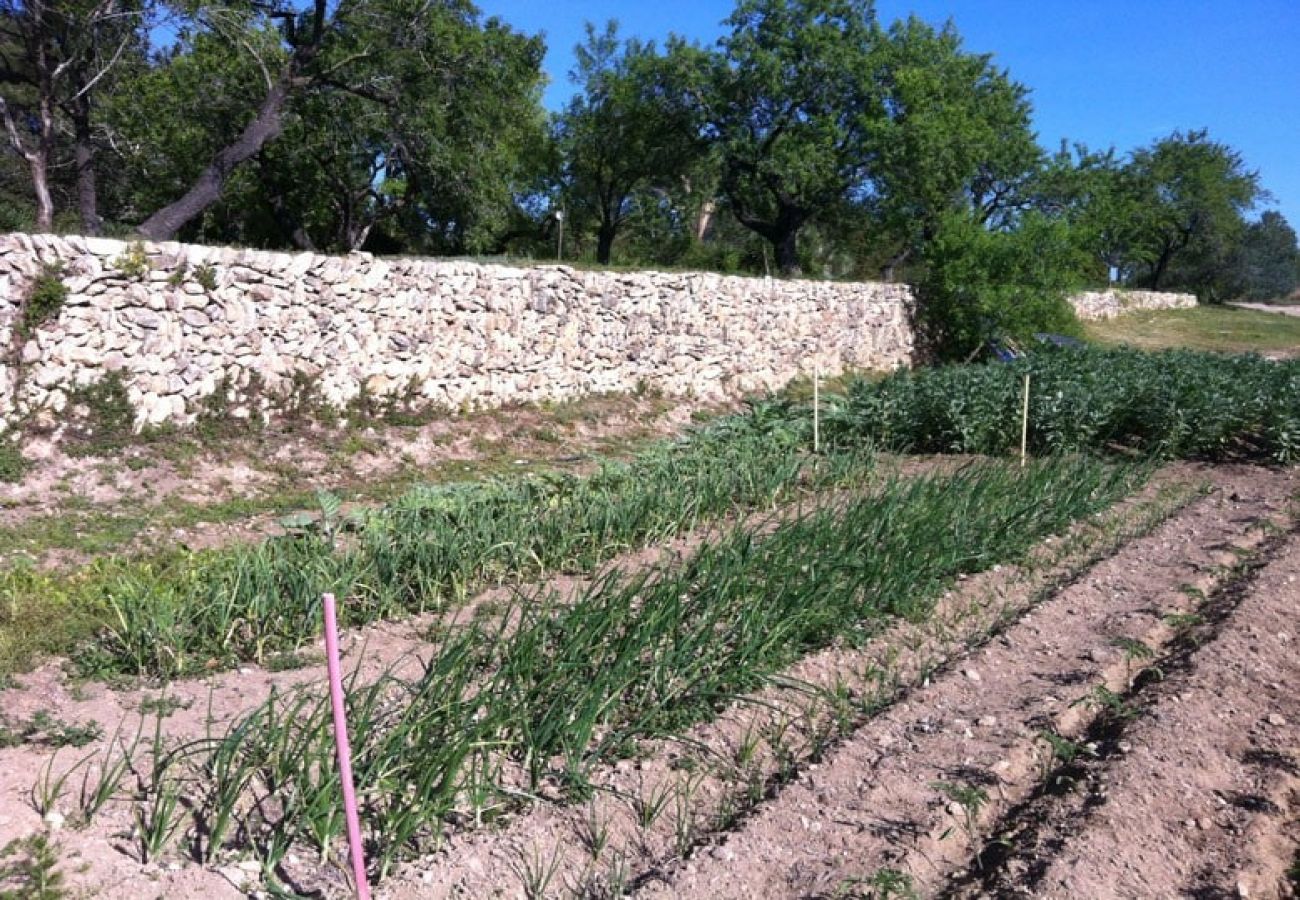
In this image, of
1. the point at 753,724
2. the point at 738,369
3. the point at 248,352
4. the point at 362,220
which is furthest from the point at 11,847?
the point at 362,220

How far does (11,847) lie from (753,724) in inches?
96.9

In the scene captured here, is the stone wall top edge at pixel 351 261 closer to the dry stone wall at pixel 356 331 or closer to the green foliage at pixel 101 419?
the dry stone wall at pixel 356 331

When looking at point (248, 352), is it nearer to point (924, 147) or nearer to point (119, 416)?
point (119, 416)

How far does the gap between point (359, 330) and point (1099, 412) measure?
755 cm

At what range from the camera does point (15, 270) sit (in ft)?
25.1

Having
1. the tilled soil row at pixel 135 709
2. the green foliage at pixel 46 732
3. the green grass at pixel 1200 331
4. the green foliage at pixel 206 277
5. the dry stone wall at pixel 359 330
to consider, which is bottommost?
the green grass at pixel 1200 331

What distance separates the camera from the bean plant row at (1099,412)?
954 centimetres

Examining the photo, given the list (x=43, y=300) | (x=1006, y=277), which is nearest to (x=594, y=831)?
(x=43, y=300)

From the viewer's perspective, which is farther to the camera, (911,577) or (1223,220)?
(1223,220)

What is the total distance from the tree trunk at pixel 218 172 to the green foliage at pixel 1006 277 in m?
11.8

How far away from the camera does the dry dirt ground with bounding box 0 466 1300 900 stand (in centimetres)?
289

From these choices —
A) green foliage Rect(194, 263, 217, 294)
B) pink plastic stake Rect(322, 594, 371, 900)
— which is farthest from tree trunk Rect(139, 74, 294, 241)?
pink plastic stake Rect(322, 594, 371, 900)

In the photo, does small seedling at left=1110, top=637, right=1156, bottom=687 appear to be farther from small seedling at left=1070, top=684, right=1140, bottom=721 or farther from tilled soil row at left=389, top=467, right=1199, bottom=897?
tilled soil row at left=389, top=467, right=1199, bottom=897

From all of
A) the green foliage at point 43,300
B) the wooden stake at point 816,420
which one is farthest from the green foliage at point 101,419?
the wooden stake at point 816,420
